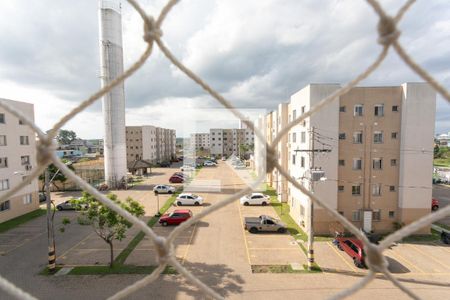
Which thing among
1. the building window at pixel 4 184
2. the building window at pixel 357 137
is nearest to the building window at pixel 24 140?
the building window at pixel 4 184

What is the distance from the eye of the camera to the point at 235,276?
594 cm

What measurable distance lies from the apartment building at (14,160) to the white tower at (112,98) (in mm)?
4060

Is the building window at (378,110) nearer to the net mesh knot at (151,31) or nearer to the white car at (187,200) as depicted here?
the white car at (187,200)

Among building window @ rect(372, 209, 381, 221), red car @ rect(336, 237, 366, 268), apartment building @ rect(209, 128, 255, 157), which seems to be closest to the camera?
red car @ rect(336, 237, 366, 268)

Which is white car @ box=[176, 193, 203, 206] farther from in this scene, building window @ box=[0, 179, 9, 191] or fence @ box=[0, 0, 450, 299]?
fence @ box=[0, 0, 450, 299]

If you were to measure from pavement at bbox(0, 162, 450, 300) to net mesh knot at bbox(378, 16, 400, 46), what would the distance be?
5544mm

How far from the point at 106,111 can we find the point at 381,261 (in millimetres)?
16656

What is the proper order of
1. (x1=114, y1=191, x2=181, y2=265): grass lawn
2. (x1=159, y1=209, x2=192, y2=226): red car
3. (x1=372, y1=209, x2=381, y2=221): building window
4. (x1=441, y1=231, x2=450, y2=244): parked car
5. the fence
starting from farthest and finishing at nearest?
(x1=159, y1=209, x2=192, y2=226): red car → (x1=372, y1=209, x2=381, y2=221): building window → (x1=441, y1=231, x2=450, y2=244): parked car → (x1=114, y1=191, x2=181, y2=265): grass lawn → the fence

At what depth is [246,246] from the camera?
301 inches

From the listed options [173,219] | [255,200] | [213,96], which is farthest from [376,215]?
[213,96]

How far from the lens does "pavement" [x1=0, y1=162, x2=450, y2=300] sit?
5.30m

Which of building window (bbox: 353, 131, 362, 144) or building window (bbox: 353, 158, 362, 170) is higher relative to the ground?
building window (bbox: 353, 131, 362, 144)

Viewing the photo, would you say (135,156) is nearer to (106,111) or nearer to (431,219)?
(106,111)

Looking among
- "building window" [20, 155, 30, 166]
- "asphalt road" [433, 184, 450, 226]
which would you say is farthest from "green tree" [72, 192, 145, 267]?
"asphalt road" [433, 184, 450, 226]
